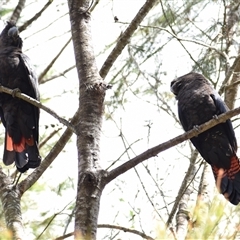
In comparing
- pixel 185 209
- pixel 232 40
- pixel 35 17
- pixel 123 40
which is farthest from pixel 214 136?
pixel 35 17

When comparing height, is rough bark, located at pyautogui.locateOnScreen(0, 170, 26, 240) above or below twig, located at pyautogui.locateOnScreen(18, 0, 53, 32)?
below

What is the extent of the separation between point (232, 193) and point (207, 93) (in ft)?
2.40

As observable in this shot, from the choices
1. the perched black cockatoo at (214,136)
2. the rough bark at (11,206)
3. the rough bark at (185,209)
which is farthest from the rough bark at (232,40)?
the rough bark at (11,206)

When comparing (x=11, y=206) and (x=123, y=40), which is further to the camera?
(x=123, y=40)

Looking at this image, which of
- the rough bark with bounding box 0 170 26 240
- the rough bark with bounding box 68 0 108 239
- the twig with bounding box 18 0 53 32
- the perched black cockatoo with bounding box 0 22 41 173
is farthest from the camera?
the twig with bounding box 18 0 53 32

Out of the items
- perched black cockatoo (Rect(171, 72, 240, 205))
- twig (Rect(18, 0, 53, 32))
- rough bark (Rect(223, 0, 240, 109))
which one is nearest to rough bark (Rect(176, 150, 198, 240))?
perched black cockatoo (Rect(171, 72, 240, 205))

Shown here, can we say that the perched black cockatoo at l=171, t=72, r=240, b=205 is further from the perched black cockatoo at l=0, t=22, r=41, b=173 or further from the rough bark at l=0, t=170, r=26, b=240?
the rough bark at l=0, t=170, r=26, b=240

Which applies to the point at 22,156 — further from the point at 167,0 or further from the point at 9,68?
the point at 167,0

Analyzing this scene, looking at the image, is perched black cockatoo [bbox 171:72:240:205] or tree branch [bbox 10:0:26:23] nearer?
perched black cockatoo [bbox 171:72:240:205]

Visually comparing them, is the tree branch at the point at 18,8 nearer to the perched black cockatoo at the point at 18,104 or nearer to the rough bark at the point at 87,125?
the perched black cockatoo at the point at 18,104

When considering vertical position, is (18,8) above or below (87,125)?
above

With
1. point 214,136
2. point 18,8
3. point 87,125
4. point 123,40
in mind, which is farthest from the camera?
point 18,8

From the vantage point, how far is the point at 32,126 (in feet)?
13.4

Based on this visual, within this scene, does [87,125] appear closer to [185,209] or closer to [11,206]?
[11,206]
